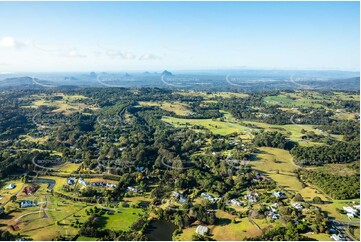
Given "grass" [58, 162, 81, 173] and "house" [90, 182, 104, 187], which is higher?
"grass" [58, 162, 81, 173]

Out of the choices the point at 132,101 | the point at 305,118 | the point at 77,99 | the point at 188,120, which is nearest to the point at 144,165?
the point at 188,120

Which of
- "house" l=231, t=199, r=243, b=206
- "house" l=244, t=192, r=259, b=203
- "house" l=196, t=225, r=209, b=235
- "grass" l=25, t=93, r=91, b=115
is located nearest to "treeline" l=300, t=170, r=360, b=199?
"house" l=244, t=192, r=259, b=203

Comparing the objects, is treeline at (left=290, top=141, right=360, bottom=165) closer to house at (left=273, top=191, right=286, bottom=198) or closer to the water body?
house at (left=273, top=191, right=286, bottom=198)

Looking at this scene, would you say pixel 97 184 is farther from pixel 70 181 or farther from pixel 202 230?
pixel 202 230

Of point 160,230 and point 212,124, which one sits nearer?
point 160,230

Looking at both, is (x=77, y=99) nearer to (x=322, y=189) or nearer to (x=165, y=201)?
(x=165, y=201)

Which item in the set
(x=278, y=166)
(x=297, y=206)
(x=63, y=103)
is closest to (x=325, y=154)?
(x=278, y=166)
